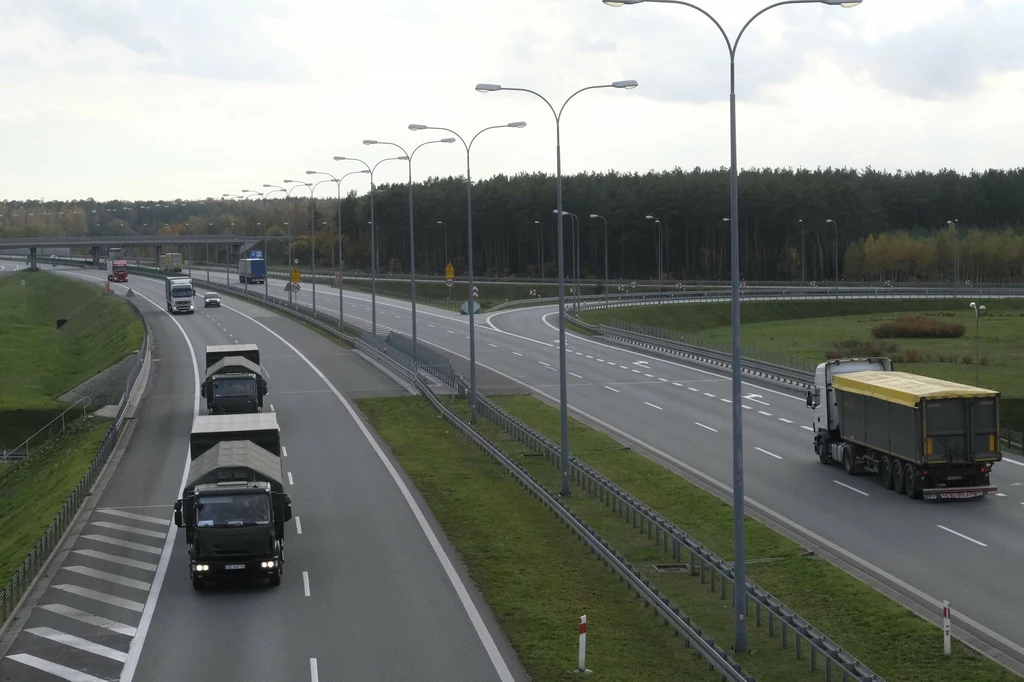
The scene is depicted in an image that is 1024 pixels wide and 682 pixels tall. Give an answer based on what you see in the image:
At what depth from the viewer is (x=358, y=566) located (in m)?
27.4

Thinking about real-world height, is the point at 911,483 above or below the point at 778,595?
above

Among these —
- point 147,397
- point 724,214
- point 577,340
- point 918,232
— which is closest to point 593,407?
point 147,397

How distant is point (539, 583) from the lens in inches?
Result: 1000

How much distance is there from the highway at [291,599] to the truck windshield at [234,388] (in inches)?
158

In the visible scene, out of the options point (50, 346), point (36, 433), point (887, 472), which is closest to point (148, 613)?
point (887, 472)

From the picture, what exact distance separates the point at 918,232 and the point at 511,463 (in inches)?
5932

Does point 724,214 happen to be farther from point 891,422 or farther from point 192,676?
point 192,676

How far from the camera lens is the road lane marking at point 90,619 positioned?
22.6 meters

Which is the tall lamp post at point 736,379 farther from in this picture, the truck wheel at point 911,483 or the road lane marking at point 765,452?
the road lane marking at point 765,452

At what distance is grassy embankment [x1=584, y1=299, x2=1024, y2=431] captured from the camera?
237 feet

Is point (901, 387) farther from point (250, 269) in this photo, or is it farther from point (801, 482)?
point (250, 269)

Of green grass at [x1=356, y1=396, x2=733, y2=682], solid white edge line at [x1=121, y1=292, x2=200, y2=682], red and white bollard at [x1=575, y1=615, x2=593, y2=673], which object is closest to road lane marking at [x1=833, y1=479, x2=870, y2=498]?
green grass at [x1=356, y1=396, x2=733, y2=682]

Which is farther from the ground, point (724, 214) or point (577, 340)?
point (724, 214)

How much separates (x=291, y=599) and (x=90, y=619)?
3.88 m
